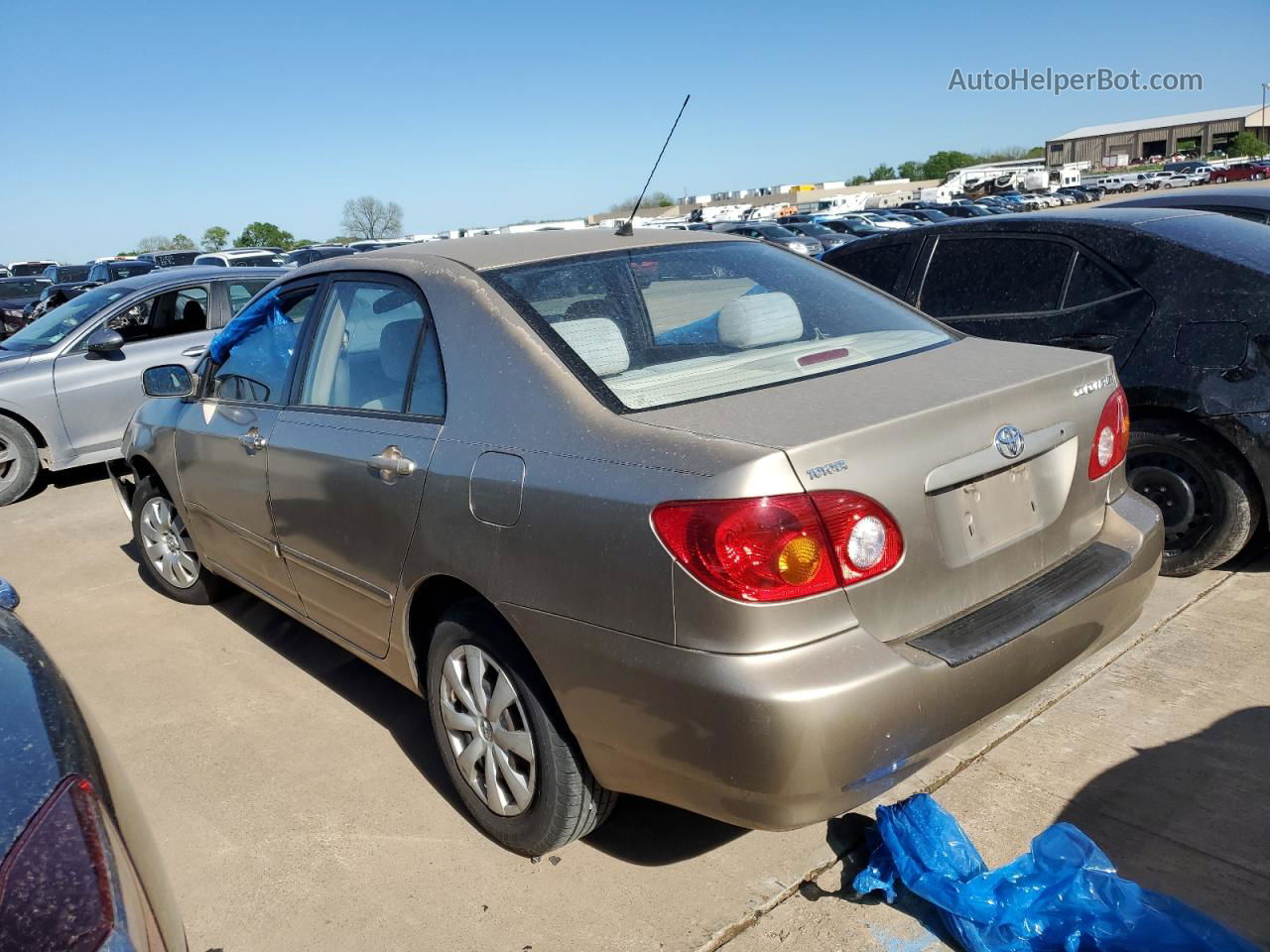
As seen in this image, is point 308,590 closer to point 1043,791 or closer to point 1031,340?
point 1043,791

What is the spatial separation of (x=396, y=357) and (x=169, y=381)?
6.17 ft

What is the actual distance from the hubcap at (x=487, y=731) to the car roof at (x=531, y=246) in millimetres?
1171

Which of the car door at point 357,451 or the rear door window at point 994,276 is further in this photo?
the rear door window at point 994,276

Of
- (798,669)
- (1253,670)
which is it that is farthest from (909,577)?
(1253,670)

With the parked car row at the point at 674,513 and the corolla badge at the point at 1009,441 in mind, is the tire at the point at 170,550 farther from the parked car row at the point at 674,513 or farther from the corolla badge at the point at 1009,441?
the corolla badge at the point at 1009,441

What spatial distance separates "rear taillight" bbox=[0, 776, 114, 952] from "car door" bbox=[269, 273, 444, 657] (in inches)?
53.6

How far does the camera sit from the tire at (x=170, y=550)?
4879mm

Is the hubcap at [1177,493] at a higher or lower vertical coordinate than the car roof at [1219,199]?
lower

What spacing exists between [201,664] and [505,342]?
253cm

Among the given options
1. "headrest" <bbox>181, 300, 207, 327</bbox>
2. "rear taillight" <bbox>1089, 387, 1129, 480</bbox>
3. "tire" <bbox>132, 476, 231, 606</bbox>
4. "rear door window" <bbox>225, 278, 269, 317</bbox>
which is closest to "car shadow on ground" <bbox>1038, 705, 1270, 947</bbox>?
"rear taillight" <bbox>1089, 387, 1129, 480</bbox>

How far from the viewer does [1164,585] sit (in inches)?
177

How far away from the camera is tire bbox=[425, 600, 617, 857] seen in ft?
8.64

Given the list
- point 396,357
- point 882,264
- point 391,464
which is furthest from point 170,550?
point 882,264

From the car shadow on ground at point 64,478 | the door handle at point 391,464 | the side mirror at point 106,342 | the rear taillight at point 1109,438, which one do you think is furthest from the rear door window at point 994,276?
the car shadow on ground at point 64,478
